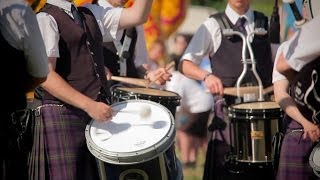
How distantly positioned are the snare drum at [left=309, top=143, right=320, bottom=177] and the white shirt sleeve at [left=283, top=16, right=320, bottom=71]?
56cm

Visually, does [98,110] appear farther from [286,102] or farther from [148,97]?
[286,102]

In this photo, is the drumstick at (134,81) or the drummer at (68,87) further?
the drumstick at (134,81)

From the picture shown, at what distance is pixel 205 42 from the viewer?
6160 mm

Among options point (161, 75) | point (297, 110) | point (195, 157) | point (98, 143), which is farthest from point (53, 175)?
point (195, 157)

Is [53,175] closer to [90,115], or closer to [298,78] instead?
[90,115]

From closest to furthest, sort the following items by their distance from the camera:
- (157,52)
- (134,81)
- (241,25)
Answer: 1. (134,81)
2. (241,25)
3. (157,52)

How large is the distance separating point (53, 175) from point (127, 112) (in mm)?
516

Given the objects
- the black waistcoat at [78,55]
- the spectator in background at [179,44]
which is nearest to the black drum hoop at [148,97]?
the black waistcoat at [78,55]

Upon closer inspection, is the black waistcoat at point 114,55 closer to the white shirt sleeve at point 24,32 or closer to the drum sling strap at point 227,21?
the drum sling strap at point 227,21

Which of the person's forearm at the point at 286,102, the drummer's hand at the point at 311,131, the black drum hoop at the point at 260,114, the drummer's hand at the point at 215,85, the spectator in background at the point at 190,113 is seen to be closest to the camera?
the drummer's hand at the point at 311,131

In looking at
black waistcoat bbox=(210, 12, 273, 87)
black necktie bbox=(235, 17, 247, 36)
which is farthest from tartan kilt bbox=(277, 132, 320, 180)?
black necktie bbox=(235, 17, 247, 36)

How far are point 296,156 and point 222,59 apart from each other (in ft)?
4.89

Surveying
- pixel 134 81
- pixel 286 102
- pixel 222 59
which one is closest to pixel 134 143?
pixel 286 102

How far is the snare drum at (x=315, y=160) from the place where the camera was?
4461 mm
